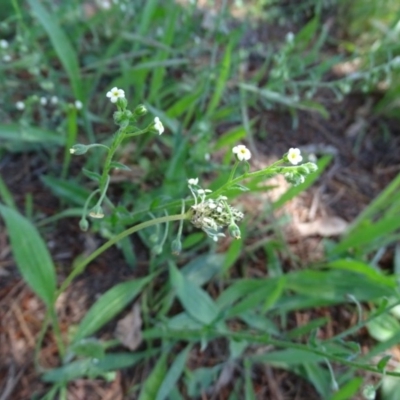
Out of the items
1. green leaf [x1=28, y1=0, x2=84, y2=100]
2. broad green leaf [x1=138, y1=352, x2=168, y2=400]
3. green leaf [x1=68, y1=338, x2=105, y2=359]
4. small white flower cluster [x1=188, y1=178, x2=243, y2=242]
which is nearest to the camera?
small white flower cluster [x1=188, y1=178, x2=243, y2=242]

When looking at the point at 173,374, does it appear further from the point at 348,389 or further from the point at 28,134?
the point at 28,134

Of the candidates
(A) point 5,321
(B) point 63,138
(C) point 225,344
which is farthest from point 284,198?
(A) point 5,321

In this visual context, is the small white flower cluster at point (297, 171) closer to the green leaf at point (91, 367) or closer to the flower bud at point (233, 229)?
the flower bud at point (233, 229)

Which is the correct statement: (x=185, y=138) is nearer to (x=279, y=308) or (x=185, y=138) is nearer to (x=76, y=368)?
(x=279, y=308)

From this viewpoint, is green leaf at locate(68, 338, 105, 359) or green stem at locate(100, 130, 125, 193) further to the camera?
green leaf at locate(68, 338, 105, 359)

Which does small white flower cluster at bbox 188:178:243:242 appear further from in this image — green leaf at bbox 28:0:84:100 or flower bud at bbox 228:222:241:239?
green leaf at bbox 28:0:84:100

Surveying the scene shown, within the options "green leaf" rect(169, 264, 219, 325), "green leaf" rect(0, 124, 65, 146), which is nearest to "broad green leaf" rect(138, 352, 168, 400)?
"green leaf" rect(169, 264, 219, 325)
